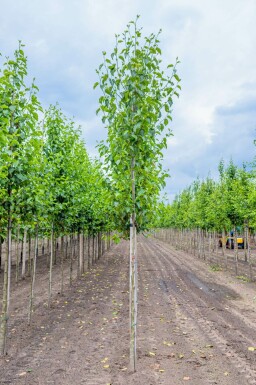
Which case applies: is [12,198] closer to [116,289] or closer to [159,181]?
[159,181]

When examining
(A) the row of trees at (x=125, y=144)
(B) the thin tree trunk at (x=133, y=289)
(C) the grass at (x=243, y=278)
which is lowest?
(C) the grass at (x=243, y=278)

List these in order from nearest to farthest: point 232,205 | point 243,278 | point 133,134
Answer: point 133,134, point 243,278, point 232,205

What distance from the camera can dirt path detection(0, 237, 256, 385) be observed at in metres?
7.14

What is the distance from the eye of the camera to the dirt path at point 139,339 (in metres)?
7.14

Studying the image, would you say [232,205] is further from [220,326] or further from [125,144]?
[125,144]

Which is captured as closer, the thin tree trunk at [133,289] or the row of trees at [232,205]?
the thin tree trunk at [133,289]

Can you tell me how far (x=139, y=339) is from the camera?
9.41 metres

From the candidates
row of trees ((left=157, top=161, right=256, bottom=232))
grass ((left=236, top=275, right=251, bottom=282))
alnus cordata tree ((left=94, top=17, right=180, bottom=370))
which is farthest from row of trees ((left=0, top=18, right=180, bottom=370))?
grass ((left=236, top=275, right=251, bottom=282))

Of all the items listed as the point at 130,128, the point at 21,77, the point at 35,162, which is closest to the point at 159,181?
the point at 130,128

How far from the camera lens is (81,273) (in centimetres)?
2197

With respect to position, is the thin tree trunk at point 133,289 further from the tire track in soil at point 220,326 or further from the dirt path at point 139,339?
the tire track in soil at point 220,326

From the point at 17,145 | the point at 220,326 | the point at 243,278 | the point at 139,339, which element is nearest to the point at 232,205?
the point at 243,278

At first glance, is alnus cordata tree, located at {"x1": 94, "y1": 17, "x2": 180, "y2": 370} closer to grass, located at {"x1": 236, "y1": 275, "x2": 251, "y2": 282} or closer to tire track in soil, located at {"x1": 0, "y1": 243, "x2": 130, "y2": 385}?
tire track in soil, located at {"x1": 0, "y1": 243, "x2": 130, "y2": 385}

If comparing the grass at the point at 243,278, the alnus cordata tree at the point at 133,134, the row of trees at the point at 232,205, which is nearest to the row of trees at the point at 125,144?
the alnus cordata tree at the point at 133,134
